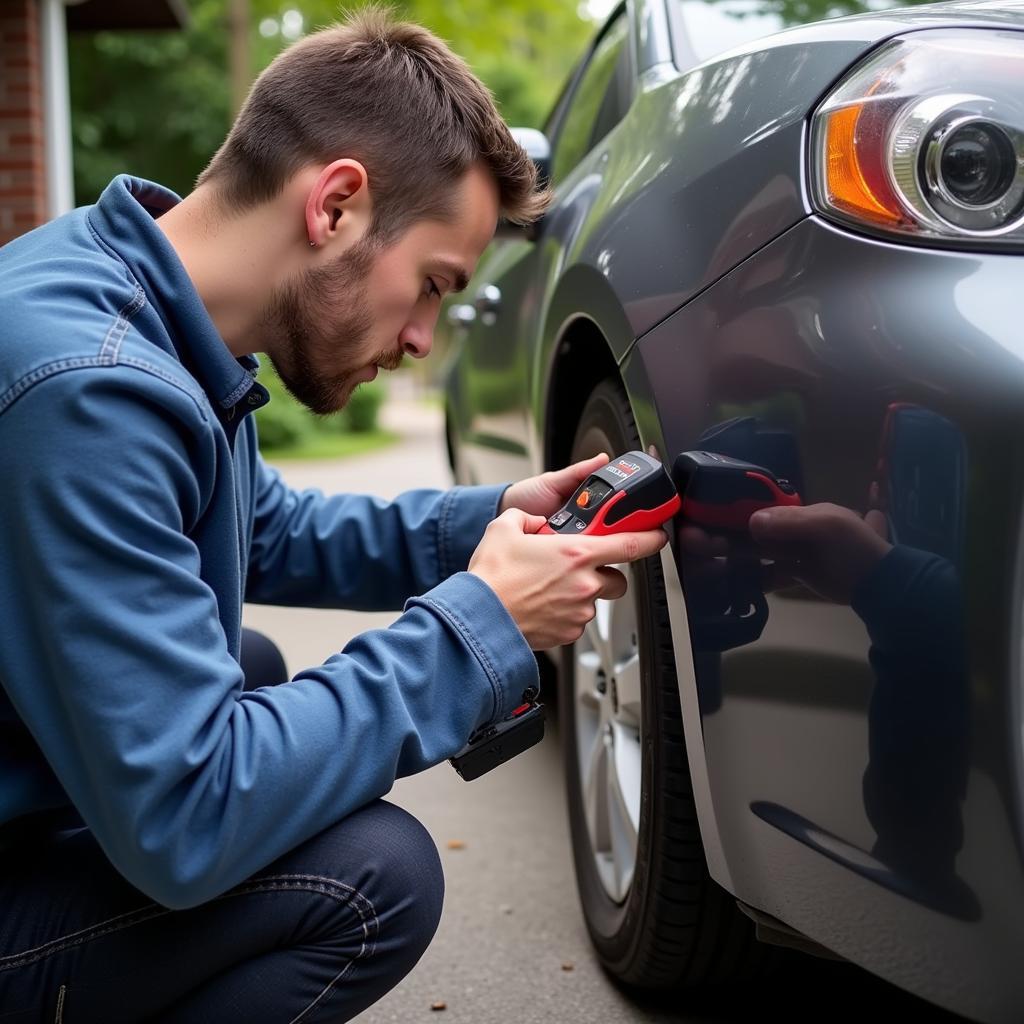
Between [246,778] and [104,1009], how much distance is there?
35 centimetres

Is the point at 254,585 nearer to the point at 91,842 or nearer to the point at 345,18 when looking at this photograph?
the point at 91,842

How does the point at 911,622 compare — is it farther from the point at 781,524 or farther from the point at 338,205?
the point at 338,205

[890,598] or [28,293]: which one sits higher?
[28,293]

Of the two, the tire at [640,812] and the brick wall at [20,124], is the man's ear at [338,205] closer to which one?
the tire at [640,812]

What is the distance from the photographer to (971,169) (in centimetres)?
116

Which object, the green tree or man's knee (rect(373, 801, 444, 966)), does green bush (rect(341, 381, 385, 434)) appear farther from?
man's knee (rect(373, 801, 444, 966))

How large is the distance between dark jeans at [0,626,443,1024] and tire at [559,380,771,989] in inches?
14.0

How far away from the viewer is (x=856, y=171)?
3.95 feet

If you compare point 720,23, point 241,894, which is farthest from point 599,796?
point 720,23

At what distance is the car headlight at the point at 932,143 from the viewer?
1146 mm

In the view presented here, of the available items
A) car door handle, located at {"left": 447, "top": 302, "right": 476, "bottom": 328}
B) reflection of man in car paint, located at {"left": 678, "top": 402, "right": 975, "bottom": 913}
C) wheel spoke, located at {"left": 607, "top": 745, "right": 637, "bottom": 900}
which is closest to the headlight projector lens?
reflection of man in car paint, located at {"left": 678, "top": 402, "right": 975, "bottom": 913}

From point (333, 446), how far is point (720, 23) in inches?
415

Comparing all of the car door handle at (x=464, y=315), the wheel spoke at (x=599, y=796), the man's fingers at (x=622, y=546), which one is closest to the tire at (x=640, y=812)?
the wheel spoke at (x=599, y=796)

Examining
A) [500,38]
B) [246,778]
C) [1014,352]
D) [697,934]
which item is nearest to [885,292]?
[1014,352]
